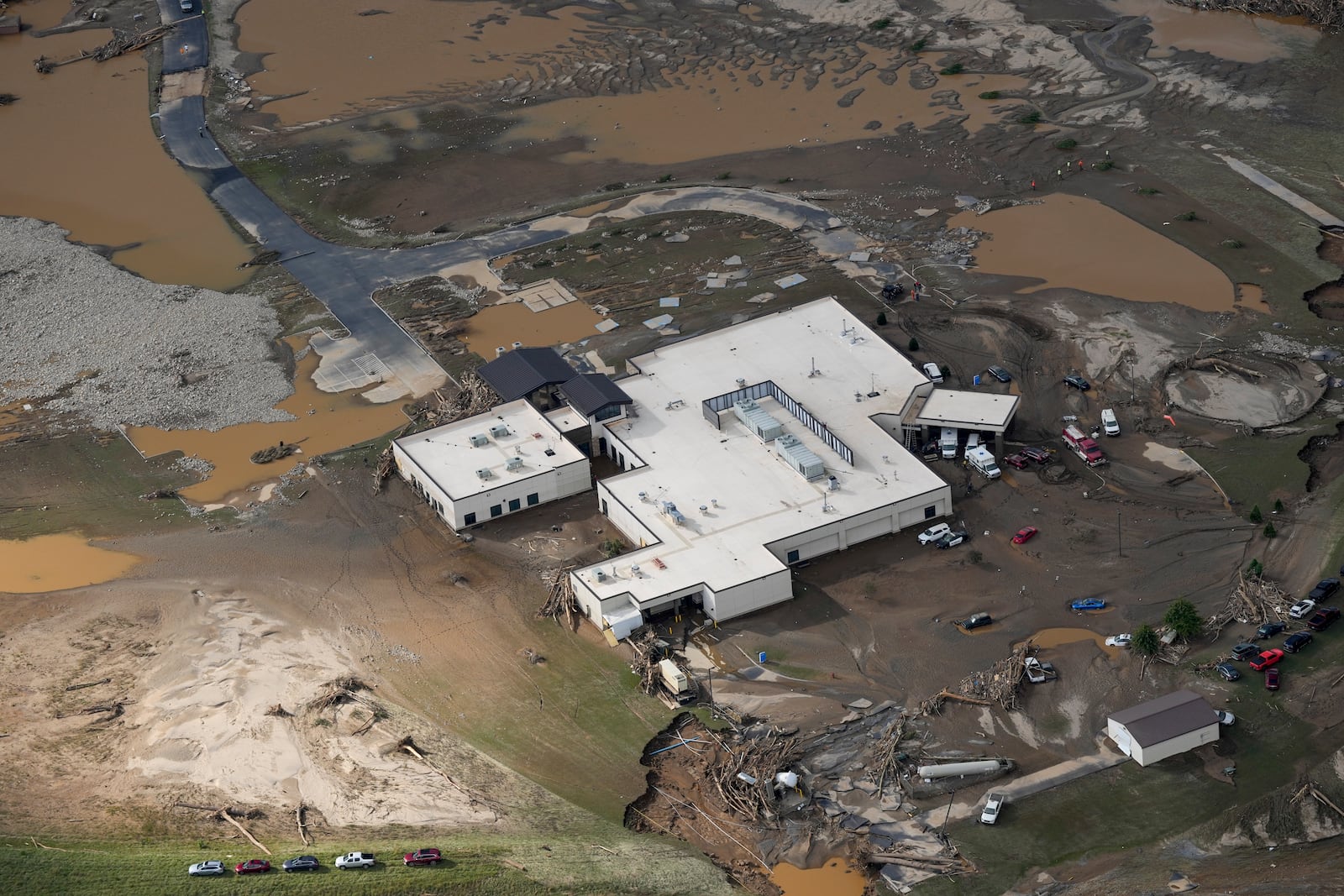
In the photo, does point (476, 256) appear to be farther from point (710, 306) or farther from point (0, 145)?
point (0, 145)

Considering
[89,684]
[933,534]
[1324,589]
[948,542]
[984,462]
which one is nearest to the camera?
[89,684]

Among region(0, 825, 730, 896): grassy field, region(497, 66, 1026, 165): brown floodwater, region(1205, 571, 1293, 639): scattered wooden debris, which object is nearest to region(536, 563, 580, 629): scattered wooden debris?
region(0, 825, 730, 896): grassy field

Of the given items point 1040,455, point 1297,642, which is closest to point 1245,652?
point 1297,642

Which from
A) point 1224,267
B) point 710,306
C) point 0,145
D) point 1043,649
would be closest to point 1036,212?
point 1224,267

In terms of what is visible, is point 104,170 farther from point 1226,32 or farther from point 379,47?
point 1226,32

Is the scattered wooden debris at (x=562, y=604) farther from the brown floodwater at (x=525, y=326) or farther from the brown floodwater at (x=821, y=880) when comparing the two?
the brown floodwater at (x=525, y=326)
